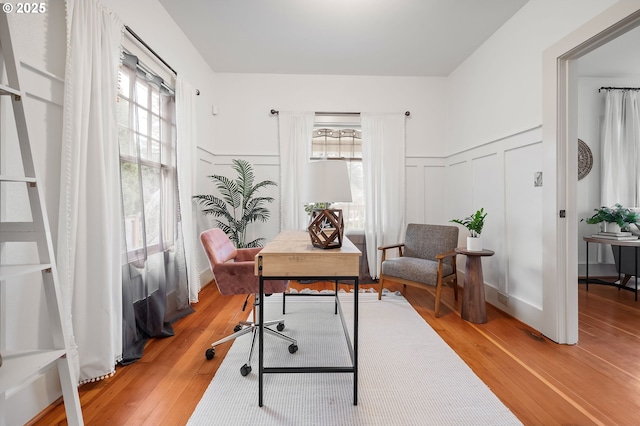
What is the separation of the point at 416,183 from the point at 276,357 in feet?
10.1

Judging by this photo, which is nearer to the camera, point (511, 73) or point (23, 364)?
point (23, 364)

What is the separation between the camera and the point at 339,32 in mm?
2996

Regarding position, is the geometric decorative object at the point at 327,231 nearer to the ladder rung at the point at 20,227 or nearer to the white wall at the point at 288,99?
the ladder rung at the point at 20,227

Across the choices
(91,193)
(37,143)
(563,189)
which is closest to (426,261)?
(563,189)

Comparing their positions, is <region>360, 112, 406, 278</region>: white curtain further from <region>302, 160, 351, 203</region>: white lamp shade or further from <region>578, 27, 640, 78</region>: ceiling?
<region>302, 160, 351, 203</region>: white lamp shade

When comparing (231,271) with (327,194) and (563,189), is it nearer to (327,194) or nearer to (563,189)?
(327,194)

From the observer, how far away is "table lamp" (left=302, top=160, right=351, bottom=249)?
1686 mm

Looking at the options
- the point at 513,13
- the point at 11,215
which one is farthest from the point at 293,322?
the point at 513,13

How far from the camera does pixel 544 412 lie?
4.84 feet

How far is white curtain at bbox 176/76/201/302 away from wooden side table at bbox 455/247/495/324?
2.63 m

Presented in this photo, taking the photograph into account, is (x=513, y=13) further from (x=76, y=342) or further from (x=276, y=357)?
(x=76, y=342)

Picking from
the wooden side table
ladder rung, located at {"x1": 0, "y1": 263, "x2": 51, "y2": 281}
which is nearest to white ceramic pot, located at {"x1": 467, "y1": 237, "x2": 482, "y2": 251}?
the wooden side table

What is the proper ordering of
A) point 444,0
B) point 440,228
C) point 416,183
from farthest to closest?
point 416,183, point 440,228, point 444,0

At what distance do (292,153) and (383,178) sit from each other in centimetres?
131
